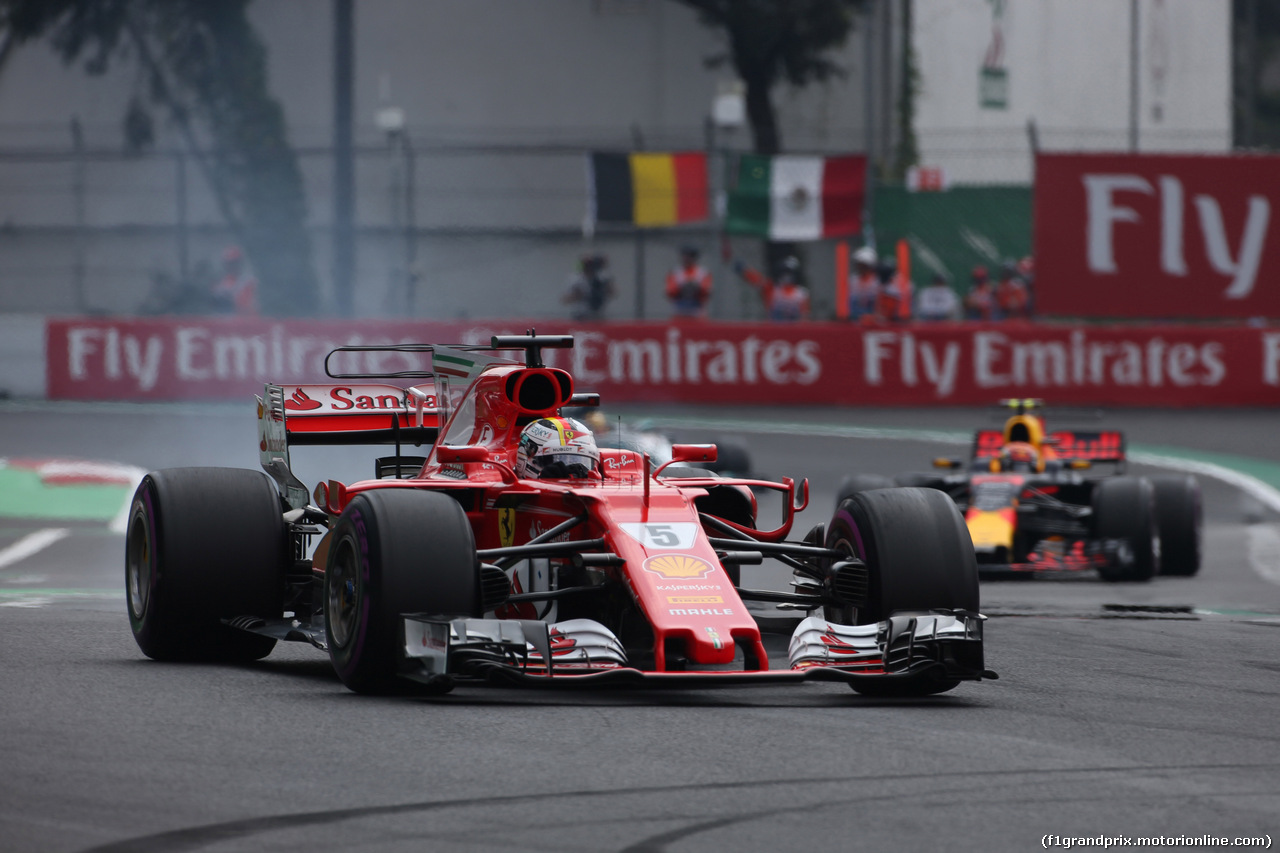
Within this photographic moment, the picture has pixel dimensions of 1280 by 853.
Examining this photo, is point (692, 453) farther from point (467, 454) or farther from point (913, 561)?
point (913, 561)

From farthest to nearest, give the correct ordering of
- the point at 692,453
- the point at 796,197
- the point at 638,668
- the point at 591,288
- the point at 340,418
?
the point at 796,197, the point at 591,288, the point at 340,418, the point at 692,453, the point at 638,668

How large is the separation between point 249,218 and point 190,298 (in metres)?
2.79

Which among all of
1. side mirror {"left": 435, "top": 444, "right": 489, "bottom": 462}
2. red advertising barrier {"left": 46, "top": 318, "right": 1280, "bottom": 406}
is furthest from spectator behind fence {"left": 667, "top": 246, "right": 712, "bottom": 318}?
side mirror {"left": 435, "top": 444, "right": 489, "bottom": 462}

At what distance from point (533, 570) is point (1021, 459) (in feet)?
26.7

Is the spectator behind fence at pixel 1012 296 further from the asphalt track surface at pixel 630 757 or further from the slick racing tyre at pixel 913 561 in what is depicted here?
the slick racing tyre at pixel 913 561

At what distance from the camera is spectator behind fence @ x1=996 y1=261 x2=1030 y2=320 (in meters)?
25.5

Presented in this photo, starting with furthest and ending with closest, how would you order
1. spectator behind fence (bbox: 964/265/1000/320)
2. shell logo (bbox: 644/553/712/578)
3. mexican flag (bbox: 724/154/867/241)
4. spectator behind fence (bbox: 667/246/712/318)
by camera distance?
spectator behind fence (bbox: 964/265/1000/320) → mexican flag (bbox: 724/154/867/241) → spectator behind fence (bbox: 667/246/712/318) → shell logo (bbox: 644/553/712/578)

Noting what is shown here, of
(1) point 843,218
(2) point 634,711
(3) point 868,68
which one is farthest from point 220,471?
(3) point 868,68

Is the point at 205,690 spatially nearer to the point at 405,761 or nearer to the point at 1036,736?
the point at 405,761

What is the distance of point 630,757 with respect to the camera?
5984 mm

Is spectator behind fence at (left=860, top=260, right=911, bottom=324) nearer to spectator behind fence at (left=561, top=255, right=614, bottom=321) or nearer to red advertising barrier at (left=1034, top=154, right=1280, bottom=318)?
red advertising barrier at (left=1034, top=154, right=1280, bottom=318)

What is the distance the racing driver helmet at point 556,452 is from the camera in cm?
809

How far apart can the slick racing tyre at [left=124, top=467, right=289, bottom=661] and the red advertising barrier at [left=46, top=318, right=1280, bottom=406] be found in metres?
14.6

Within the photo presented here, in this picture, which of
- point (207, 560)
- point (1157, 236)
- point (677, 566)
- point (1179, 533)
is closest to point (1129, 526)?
point (1179, 533)
